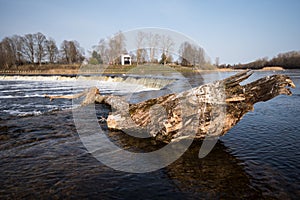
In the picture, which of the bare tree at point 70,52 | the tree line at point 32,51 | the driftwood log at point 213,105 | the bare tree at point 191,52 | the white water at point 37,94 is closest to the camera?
the driftwood log at point 213,105

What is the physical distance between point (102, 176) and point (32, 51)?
11359 cm

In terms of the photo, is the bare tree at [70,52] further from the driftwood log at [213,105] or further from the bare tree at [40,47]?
the driftwood log at [213,105]

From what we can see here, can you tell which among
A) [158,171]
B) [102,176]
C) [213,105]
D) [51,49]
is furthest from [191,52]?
[51,49]

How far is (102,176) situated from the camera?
516 centimetres

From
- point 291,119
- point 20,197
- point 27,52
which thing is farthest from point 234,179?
point 27,52

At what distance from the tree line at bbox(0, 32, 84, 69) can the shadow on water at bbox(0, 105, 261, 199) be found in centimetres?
10147

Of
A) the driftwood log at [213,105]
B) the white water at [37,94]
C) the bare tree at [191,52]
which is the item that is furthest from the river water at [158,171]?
the white water at [37,94]

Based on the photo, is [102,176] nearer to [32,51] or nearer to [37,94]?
[37,94]

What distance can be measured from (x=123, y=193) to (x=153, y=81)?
29552mm

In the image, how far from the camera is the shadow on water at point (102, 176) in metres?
4.41

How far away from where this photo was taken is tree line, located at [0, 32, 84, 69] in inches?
3573

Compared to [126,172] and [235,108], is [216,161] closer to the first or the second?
[235,108]

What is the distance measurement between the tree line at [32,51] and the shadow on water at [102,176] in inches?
3995

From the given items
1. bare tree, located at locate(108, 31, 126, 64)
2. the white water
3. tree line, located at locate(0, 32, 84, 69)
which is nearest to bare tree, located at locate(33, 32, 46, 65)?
tree line, located at locate(0, 32, 84, 69)
